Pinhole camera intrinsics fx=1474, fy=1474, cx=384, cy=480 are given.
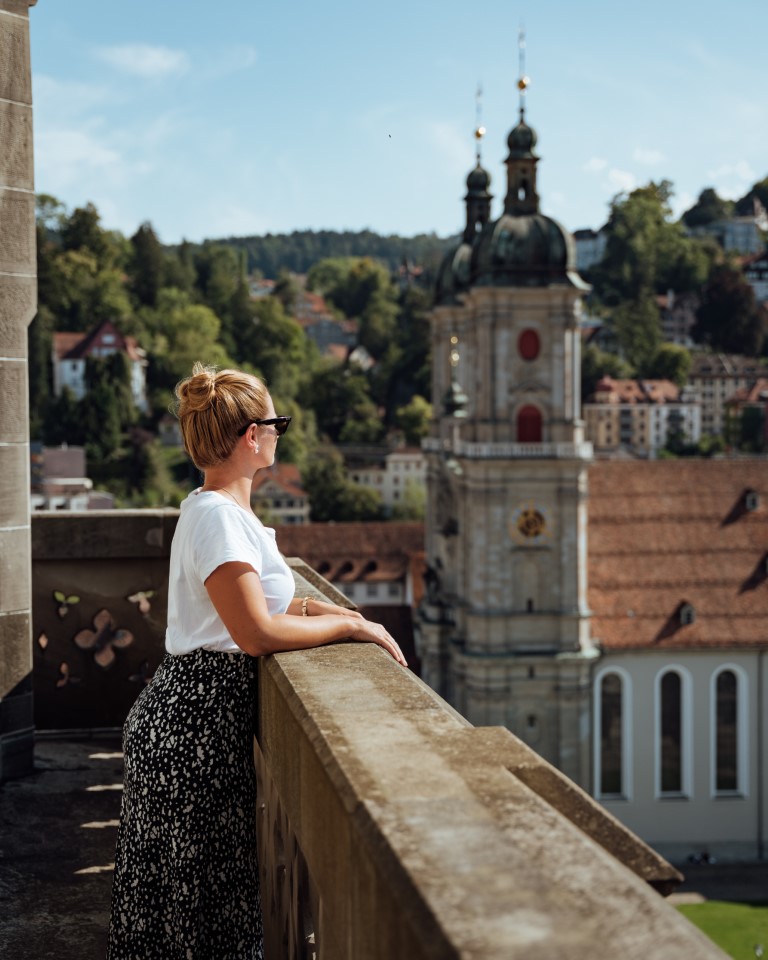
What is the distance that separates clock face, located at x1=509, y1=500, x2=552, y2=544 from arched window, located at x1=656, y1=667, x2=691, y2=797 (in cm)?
464

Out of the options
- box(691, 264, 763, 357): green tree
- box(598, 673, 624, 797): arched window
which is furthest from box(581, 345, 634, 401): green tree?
box(598, 673, 624, 797): arched window

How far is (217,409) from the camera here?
3381 millimetres

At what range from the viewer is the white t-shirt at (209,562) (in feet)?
10.5

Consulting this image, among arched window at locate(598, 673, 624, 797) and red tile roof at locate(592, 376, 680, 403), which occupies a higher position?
red tile roof at locate(592, 376, 680, 403)

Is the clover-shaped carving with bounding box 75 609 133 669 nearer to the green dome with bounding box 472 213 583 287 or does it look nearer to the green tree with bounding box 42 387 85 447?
the green dome with bounding box 472 213 583 287

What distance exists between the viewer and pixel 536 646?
121ft

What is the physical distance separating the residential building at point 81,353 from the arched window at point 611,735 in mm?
61961

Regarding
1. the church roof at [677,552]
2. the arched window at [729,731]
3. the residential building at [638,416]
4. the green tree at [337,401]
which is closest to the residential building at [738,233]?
the residential building at [638,416]

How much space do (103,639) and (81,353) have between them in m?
91.0

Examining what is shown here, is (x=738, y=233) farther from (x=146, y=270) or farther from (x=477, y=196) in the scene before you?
(x=477, y=196)

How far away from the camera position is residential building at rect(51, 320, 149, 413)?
95.0 metres

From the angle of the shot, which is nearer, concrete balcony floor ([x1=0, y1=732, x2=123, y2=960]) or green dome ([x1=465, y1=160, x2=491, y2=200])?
concrete balcony floor ([x1=0, y1=732, x2=123, y2=960])

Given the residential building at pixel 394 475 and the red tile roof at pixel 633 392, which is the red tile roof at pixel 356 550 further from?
the red tile roof at pixel 633 392

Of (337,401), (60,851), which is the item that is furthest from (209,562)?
(337,401)
